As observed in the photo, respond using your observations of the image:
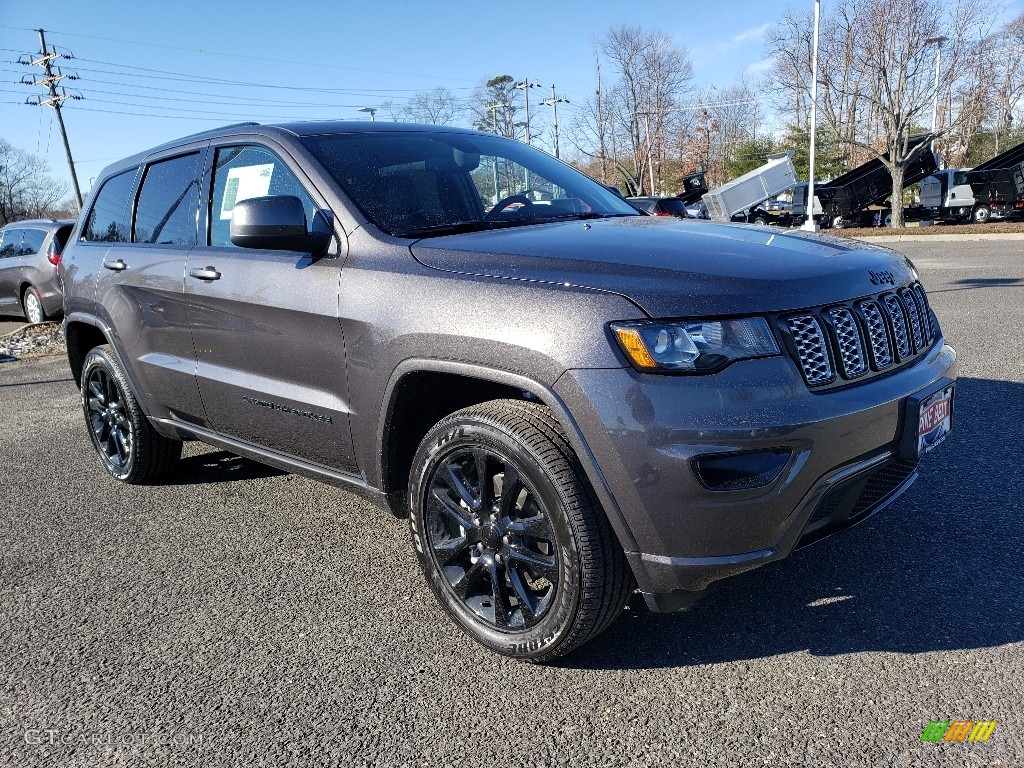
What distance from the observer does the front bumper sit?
2152 millimetres

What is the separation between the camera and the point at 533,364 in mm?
2350

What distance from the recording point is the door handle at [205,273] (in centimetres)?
354

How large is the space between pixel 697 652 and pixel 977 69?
1486 inches

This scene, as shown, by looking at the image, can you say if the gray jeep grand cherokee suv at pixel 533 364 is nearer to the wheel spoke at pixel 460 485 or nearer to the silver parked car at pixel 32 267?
the wheel spoke at pixel 460 485

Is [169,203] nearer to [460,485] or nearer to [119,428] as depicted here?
[119,428]

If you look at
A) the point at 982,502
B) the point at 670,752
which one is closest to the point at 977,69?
the point at 982,502

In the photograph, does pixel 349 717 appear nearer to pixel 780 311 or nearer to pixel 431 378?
pixel 431 378

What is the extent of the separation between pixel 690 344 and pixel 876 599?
53.7 inches

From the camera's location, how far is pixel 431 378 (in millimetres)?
2805

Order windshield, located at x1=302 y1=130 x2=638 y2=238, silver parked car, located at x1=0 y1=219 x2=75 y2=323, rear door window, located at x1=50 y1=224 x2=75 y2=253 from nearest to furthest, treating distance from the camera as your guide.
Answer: windshield, located at x1=302 y1=130 x2=638 y2=238 < rear door window, located at x1=50 y1=224 x2=75 y2=253 < silver parked car, located at x1=0 y1=219 x2=75 y2=323

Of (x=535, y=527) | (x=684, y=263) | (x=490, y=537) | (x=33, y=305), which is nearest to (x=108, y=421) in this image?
(x=490, y=537)

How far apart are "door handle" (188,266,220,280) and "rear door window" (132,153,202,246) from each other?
8.0 inches

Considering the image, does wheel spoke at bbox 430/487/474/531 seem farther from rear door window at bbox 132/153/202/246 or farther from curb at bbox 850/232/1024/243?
curb at bbox 850/232/1024/243

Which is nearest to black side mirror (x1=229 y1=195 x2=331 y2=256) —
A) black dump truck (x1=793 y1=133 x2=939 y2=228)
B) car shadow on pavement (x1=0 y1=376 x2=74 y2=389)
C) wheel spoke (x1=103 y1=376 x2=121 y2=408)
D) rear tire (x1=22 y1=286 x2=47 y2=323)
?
wheel spoke (x1=103 y1=376 x2=121 y2=408)
